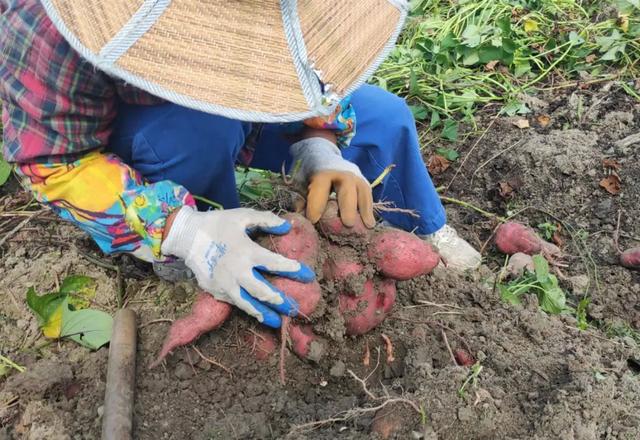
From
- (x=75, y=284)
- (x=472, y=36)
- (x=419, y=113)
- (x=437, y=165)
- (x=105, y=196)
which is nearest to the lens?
(x=105, y=196)

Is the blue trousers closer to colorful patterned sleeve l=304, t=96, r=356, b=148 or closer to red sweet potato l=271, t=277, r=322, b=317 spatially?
colorful patterned sleeve l=304, t=96, r=356, b=148

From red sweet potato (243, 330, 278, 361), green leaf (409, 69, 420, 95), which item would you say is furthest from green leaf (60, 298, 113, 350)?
green leaf (409, 69, 420, 95)

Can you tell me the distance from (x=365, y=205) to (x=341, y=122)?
350 millimetres

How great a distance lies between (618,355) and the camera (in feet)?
5.78

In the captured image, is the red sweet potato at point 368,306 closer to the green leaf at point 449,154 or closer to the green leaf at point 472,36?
the green leaf at point 449,154

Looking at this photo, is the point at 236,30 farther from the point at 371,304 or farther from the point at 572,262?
the point at 572,262

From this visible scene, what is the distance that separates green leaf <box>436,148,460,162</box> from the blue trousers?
62 cm

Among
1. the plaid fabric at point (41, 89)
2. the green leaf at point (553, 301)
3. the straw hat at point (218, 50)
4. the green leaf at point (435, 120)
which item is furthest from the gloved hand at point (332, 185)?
the green leaf at point (435, 120)

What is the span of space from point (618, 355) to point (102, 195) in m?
1.45

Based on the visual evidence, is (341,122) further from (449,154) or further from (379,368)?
(449,154)

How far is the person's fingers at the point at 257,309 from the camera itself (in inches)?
58.6

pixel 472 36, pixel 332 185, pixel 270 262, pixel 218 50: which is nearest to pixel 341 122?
pixel 332 185

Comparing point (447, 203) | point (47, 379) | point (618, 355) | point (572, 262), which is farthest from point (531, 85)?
point (47, 379)

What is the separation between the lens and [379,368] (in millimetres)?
1722
